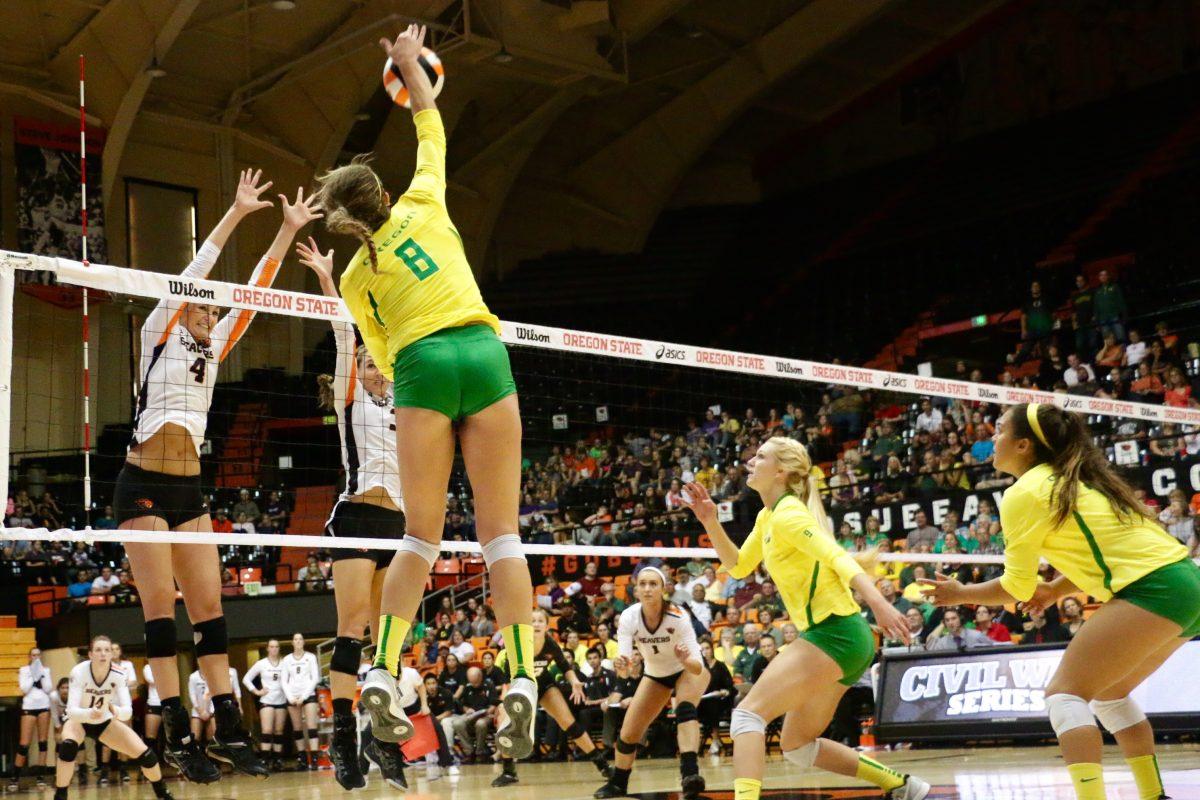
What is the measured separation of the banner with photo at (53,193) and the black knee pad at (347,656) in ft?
60.5

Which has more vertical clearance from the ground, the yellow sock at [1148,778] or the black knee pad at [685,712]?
the yellow sock at [1148,778]

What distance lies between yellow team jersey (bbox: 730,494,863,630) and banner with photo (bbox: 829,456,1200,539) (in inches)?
329

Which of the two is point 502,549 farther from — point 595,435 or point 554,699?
point 595,435

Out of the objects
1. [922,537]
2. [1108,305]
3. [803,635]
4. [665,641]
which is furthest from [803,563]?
[1108,305]

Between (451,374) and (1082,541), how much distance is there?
2.51 meters

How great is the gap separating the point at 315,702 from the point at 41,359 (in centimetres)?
1066

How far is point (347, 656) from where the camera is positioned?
19.6ft

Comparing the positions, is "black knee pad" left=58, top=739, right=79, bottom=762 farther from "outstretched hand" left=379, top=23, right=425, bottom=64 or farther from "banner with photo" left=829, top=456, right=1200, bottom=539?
"outstretched hand" left=379, top=23, right=425, bottom=64

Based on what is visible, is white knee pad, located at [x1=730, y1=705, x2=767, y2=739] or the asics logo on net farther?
the asics logo on net

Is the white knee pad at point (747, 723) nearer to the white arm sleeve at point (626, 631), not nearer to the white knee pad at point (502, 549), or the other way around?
the white knee pad at point (502, 549)

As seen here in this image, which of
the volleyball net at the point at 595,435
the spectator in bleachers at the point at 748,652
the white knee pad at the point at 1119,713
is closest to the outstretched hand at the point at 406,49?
the white knee pad at the point at 1119,713

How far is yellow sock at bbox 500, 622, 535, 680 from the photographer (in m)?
3.96

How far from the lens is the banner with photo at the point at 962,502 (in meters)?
13.8

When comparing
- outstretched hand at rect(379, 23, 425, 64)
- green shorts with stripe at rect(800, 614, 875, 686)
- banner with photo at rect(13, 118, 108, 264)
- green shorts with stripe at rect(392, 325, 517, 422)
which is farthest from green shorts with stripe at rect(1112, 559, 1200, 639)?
banner with photo at rect(13, 118, 108, 264)
